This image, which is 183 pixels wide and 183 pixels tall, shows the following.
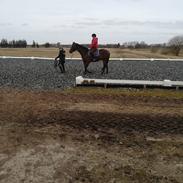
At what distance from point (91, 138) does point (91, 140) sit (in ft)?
0.46

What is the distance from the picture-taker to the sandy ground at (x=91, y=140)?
5801 millimetres

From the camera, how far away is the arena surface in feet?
19.1

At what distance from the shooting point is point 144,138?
768 centimetres

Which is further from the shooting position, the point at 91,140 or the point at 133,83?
the point at 133,83

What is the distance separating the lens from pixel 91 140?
24.6ft

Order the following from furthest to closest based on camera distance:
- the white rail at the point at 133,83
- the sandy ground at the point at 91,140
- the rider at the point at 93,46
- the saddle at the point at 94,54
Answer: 1. the saddle at the point at 94,54
2. the rider at the point at 93,46
3. the white rail at the point at 133,83
4. the sandy ground at the point at 91,140

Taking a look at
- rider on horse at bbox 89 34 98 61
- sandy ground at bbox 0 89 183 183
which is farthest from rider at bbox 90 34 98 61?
sandy ground at bbox 0 89 183 183

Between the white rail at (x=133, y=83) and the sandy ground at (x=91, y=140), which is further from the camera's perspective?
the white rail at (x=133, y=83)

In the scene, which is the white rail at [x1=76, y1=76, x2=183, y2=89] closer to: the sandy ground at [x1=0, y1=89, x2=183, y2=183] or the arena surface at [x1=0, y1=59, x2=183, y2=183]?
the arena surface at [x1=0, y1=59, x2=183, y2=183]

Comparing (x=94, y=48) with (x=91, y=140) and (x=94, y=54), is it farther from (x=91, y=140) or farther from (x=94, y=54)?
(x=91, y=140)

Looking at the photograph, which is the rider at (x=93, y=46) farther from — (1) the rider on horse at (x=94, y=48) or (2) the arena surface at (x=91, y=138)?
(2) the arena surface at (x=91, y=138)

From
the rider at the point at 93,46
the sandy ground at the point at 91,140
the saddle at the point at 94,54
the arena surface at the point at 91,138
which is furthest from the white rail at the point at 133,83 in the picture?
the saddle at the point at 94,54

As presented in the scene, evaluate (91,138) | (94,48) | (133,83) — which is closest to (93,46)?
(94,48)

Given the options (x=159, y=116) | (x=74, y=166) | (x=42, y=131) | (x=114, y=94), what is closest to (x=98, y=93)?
(x=114, y=94)
